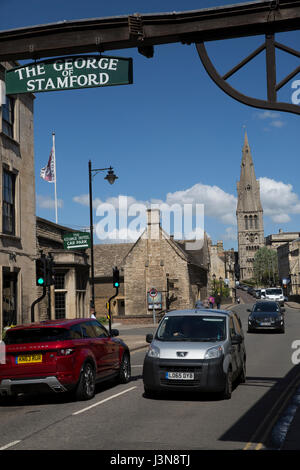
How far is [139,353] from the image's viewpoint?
68.4 feet

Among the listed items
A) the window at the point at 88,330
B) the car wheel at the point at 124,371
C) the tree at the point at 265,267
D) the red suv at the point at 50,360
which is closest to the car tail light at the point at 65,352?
the red suv at the point at 50,360

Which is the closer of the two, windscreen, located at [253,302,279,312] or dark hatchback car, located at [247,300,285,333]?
dark hatchback car, located at [247,300,285,333]

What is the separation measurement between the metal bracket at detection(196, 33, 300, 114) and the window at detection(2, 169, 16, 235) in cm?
1433

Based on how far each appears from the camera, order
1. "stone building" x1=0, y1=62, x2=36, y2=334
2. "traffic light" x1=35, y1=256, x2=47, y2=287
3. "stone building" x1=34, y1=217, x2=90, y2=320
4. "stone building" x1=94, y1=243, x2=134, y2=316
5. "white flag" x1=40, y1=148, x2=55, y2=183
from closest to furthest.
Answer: "traffic light" x1=35, y1=256, x2=47, y2=287, "stone building" x1=0, y1=62, x2=36, y2=334, "stone building" x1=34, y1=217, x2=90, y2=320, "white flag" x1=40, y1=148, x2=55, y2=183, "stone building" x1=94, y1=243, x2=134, y2=316

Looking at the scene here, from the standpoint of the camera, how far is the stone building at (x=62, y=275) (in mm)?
26719

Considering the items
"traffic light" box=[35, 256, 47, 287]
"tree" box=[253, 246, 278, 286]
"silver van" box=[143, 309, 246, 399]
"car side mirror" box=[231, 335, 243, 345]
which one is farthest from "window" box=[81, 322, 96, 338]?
"tree" box=[253, 246, 278, 286]

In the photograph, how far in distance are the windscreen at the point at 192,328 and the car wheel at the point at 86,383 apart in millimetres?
1524

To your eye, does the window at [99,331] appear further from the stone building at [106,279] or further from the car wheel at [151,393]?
the stone building at [106,279]

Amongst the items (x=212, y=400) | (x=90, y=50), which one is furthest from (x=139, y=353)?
(x=90, y=50)

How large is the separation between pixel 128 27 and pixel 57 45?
124 cm

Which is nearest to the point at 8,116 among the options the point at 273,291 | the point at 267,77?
the point at 267,77

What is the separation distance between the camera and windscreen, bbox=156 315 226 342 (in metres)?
11.2

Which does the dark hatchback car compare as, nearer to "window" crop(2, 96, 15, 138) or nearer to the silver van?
"window" crop(2, 96, 15, 138)
